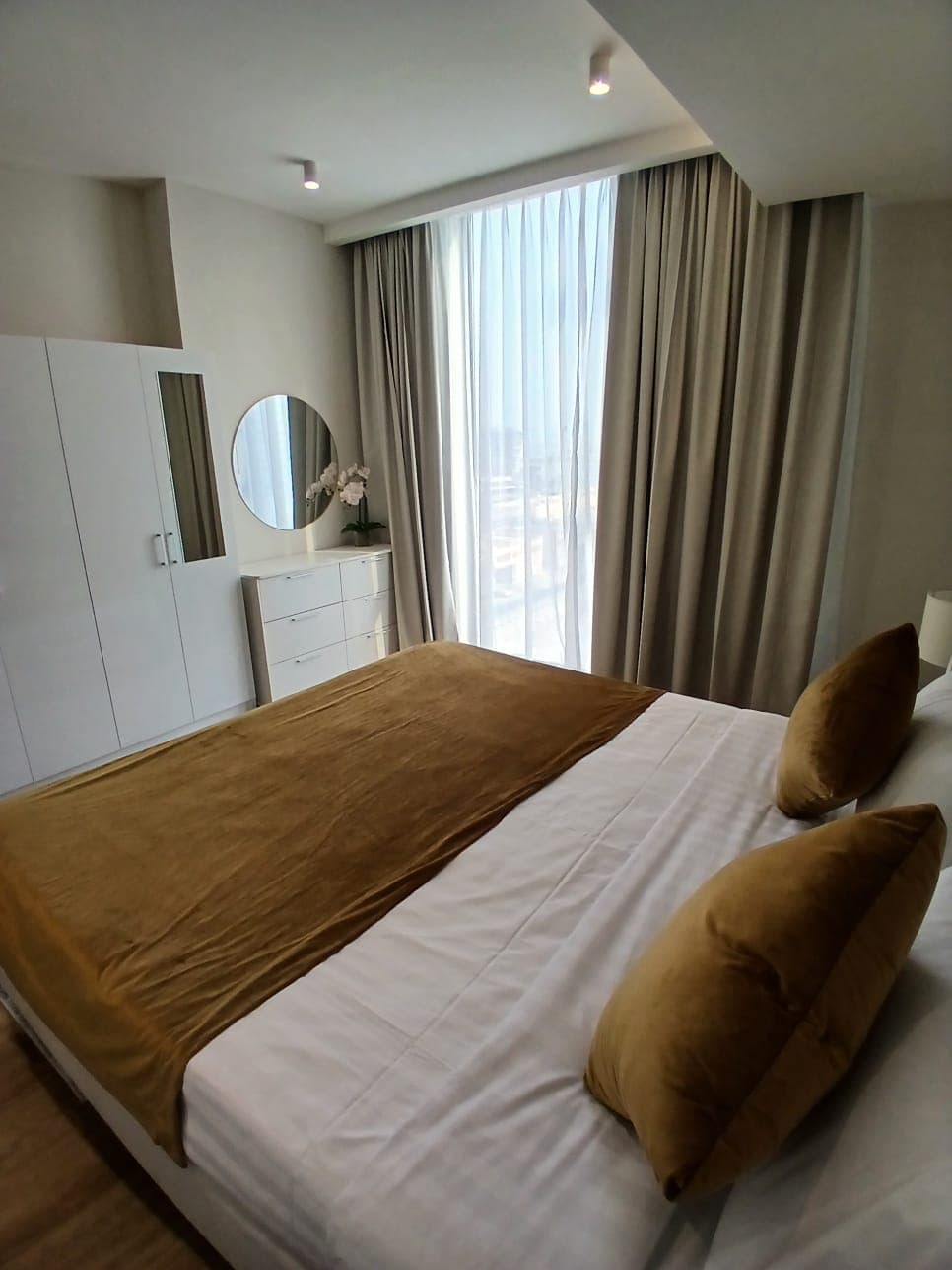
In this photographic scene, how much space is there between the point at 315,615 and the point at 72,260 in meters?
1.98

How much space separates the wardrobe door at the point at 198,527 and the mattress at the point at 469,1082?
225cm

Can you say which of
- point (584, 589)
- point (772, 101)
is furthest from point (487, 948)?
point (584, 589)

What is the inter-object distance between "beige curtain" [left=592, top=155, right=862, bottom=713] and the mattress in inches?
64.2

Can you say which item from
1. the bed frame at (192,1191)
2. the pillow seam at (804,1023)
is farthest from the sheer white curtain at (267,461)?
the pillow seam at (804,1023)

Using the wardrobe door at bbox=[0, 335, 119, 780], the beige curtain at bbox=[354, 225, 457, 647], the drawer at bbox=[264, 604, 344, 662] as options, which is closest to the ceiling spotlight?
the beige curtain at bbox=[354, 225, 457, 647]

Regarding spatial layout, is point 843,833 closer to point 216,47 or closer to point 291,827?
point 291,827

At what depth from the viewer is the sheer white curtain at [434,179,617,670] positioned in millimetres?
3205

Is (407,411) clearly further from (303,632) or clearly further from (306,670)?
(306,670)

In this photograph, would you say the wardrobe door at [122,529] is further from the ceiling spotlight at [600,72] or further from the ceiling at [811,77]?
the ceiling at [811,77]

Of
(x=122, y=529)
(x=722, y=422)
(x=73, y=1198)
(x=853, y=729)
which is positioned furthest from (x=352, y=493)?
(x=73, y=1198)

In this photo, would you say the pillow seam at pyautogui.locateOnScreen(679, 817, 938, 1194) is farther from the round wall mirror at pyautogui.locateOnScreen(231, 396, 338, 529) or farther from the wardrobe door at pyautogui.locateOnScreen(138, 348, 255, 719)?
the round wall mirror at pyautogui.locateOnScreen(231, 396, 338, 529)

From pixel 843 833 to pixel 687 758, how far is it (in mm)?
1021

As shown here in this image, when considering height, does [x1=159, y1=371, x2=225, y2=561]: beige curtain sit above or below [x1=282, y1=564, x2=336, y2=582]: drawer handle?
above

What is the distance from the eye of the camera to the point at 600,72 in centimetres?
207
